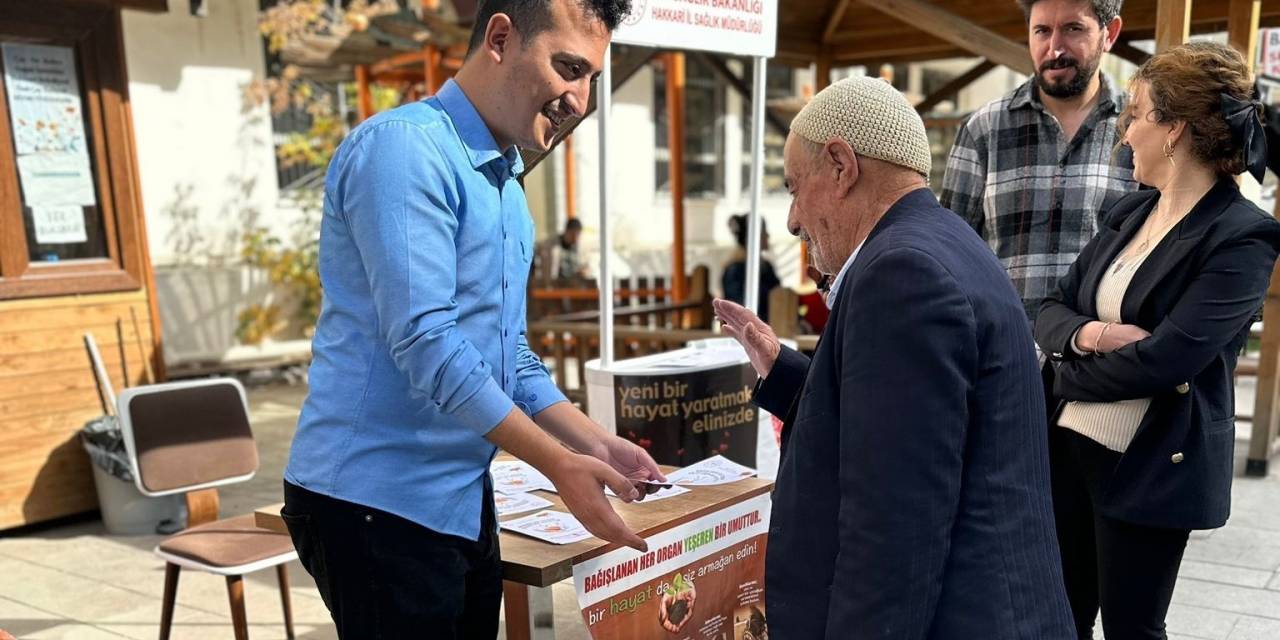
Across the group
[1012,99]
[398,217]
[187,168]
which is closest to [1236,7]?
[1012,99]

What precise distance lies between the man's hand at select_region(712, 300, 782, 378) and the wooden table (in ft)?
1.58

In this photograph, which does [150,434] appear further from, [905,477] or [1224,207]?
[1224,207]

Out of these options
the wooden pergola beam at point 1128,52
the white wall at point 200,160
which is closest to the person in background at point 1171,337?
the wooden pergola beam at point 1128,52

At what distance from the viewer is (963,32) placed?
14.3 ft

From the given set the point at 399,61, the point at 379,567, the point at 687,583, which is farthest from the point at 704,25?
the point at 399,61

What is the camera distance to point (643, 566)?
2.15 m

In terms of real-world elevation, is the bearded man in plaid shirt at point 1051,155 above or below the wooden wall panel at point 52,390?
above

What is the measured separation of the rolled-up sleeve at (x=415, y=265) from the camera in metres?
1.41

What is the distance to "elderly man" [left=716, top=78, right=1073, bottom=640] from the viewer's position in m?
1.24

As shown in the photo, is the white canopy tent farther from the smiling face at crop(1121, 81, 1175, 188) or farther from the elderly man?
the elderly man

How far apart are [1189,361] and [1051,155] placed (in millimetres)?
893

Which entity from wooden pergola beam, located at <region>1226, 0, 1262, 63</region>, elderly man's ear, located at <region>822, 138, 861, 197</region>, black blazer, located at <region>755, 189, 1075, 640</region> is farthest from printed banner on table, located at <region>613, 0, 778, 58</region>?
wooden pergola beam, located at <region>1226, 0, 1262, 63</region>

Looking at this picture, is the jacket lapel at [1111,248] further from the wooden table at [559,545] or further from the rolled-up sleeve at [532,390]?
the rolled-up sleeve at [532,390]

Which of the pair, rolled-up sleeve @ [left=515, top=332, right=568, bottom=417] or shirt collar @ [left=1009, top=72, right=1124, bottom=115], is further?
shirt collar @ [left=1009, top=72, right=1124, bottom=115]
